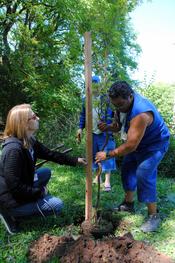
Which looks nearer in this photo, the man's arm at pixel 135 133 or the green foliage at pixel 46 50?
the man's arm at pixel 135 133

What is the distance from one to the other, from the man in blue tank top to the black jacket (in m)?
0.78

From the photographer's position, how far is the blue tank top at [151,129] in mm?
3730

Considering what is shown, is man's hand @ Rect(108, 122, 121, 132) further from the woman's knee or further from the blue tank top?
Result: the woman's knee

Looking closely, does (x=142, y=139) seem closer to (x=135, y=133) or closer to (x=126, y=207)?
(x=135, y=133)

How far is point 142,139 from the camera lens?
13.0 ft

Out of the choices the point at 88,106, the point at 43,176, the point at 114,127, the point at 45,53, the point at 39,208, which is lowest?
the point at 39,208

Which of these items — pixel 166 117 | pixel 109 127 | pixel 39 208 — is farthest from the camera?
pixel 166 117

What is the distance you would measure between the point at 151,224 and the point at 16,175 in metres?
1.64

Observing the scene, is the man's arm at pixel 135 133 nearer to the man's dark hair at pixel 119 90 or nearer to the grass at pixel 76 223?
the man's dark hair at pixel 119 90

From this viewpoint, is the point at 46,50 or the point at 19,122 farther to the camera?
the point at 46,50

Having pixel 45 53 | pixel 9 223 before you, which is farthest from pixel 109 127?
pixel 45 53

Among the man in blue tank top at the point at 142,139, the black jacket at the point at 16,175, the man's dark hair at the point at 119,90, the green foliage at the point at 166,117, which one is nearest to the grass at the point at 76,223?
the man in blue tank top at the point at 142,139

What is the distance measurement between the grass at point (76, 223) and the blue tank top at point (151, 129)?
0.94 meters

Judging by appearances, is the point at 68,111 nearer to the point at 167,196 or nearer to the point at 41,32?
the point at 41,32
